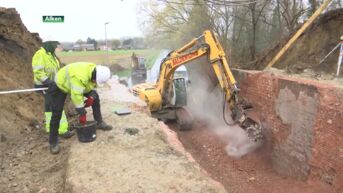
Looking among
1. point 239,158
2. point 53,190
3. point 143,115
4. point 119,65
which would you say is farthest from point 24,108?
point 119,65

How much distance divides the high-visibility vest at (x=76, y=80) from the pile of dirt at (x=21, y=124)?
3.30 ft

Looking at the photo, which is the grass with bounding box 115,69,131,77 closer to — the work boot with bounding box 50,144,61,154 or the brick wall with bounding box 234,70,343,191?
the brick wall with bounding box 234,70,343,191

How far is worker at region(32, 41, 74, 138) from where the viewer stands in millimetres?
6517

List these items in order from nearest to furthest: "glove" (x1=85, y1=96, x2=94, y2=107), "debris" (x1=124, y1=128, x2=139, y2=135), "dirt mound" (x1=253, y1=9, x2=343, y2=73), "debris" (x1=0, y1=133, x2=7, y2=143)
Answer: "debris" (x1=0, y1=133, x2=7, y2=143)
"glove" (x1=85, y1=96, x2=94, y2=107)
"debris" (x1=124, y1=128, x2=139, y2=135)
"dirt mound" (x1=253, y1=9, x2=343, y2=73)

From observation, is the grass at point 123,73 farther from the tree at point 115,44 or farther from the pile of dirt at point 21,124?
the tree at point 115,44

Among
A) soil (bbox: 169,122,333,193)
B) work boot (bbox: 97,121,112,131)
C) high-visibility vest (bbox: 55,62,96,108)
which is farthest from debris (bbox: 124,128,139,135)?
soil (bbox: 169,122,333,193)

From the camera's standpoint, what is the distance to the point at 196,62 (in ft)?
35.1

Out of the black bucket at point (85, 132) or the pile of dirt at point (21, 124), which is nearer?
the pile of dirt at point (21, 124)

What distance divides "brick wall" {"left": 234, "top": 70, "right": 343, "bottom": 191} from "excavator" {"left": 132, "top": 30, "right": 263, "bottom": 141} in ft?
1.45

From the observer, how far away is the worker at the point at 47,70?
257 inches

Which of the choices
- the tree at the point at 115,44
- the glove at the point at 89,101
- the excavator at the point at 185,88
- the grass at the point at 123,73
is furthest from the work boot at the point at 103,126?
the tree at the point at 115,44

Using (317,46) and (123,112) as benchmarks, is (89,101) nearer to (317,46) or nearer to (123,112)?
(123,112)

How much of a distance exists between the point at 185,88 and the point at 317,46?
396 centimetres

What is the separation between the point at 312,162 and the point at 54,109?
4.79 metres
